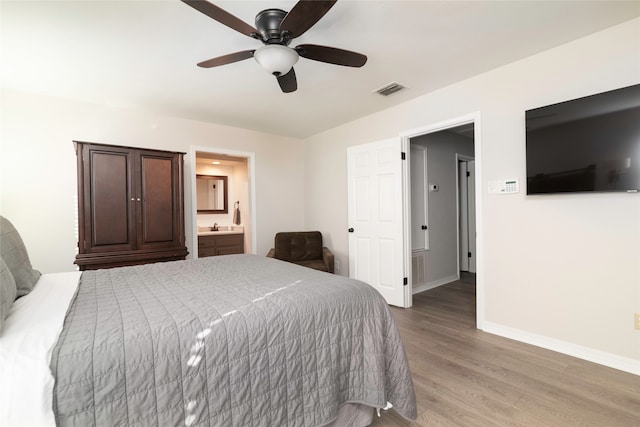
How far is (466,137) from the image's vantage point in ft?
16.2

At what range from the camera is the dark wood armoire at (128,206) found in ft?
9.11

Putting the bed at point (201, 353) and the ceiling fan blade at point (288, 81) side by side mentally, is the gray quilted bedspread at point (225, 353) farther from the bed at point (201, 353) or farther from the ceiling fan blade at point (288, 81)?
the ceiling fan blade at point (288, 81)

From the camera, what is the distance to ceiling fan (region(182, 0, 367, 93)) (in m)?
1.43

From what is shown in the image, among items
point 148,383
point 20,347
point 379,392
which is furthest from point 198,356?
point 379,392

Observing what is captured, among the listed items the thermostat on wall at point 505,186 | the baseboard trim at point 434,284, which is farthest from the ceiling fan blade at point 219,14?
the baseboard trim at point 434,284

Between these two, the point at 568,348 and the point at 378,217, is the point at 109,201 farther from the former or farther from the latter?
the point at 568,348

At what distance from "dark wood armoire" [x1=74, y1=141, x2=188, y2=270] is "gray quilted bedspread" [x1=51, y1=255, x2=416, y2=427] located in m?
1.18

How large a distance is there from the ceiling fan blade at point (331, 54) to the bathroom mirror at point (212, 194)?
174 inches

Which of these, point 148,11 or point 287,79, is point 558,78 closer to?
point 287,79

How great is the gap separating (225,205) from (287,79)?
4.26m

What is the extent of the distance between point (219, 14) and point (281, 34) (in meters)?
0.40

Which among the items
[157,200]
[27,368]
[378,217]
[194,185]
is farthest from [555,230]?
[194,185]

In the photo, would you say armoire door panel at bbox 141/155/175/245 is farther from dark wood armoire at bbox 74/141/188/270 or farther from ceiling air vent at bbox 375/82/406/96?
ceiling air vent at bbox 375/82/406/96

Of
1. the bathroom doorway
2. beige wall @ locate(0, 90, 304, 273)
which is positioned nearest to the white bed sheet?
beige wall @ locate(0, 90, 304, 273)
